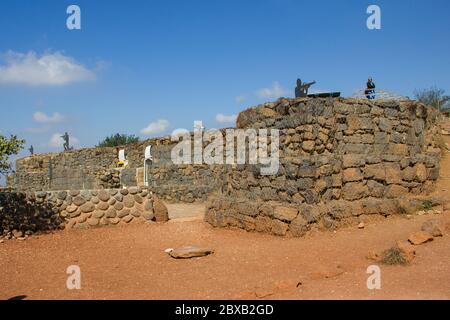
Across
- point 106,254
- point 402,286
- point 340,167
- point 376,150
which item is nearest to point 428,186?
point 376,150

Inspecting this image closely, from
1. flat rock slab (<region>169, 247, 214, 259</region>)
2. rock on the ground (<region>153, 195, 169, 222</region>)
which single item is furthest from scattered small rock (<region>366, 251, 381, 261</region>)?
rock on the ground (<region>153, 195, 169, 222</region>)

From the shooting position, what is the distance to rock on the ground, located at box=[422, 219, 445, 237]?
576 centimetres

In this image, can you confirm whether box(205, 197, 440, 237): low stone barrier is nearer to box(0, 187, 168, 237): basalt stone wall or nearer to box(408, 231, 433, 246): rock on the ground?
box(408, 231, 433, 246): rock on the ground

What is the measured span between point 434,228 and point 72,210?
6.90 m

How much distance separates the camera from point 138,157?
1806 cm

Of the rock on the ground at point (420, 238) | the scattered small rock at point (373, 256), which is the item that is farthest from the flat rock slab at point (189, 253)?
the rock on the ground at point (420, 238)

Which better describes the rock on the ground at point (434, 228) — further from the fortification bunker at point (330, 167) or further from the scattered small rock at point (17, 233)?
the scattered small rock at point (17, 233)

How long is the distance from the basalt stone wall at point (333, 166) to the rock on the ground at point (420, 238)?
1624 mm

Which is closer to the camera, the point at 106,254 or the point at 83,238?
the point at 106,254

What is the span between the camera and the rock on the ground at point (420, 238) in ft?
18.0

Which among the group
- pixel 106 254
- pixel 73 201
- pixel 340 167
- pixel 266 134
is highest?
pixel 266 134
